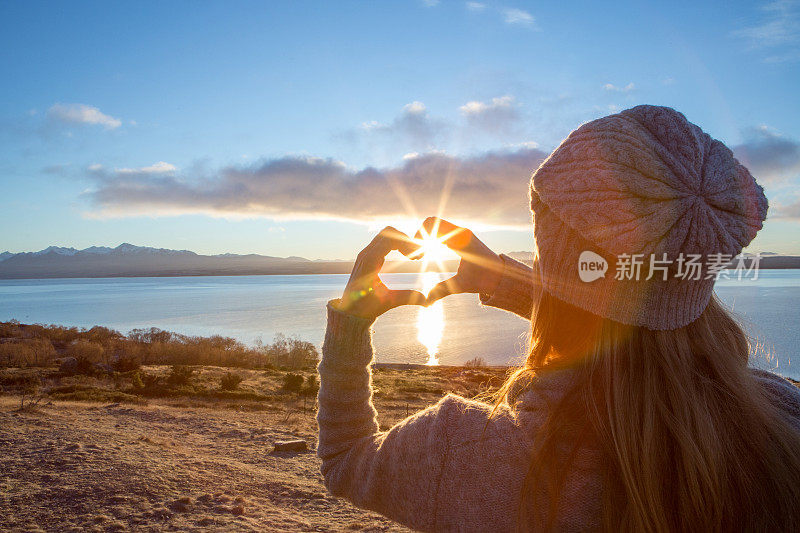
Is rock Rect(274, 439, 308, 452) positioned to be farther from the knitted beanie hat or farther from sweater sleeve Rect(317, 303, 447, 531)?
the knitted beanie hat

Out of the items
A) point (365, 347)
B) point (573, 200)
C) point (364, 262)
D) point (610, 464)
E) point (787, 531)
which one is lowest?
point (787, 531)

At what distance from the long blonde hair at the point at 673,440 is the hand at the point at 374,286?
19.3 inches

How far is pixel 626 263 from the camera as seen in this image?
3.27 ft

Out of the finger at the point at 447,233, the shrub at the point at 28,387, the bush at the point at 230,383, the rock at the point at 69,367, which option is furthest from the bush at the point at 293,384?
the finger at the point at 447,233

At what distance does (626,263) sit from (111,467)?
23.9ft

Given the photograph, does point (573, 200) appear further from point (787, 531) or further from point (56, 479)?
point (56, 479)

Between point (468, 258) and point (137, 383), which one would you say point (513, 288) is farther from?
point (137, 383)

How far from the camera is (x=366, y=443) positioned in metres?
1.18

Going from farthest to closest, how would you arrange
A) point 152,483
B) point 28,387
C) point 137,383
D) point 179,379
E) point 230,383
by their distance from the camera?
1. point 179,379
2. point 230,383
3. point 137,383
4. point 28,387
5. point 152,483

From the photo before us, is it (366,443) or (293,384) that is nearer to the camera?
(366,443)

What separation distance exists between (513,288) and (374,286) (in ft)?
1.59

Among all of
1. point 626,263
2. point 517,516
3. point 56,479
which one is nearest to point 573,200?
point 626,263

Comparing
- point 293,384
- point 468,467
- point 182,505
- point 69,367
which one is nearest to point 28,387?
point 69,367

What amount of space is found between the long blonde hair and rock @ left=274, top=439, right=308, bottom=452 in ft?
28.4
